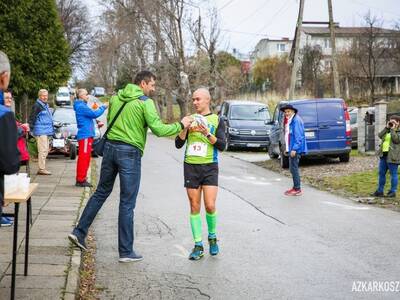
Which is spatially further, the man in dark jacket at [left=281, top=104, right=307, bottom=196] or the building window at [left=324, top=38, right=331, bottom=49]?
the building window at [left=324, top=38, right=331, bottom=49]

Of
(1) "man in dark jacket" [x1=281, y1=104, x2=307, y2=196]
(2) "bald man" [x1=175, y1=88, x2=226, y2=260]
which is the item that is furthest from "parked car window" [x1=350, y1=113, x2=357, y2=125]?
(2) "bald man" [x1=175, y1=88, x2=226, y2=260]

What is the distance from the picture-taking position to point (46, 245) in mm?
7430

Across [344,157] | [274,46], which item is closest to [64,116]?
[344,157]

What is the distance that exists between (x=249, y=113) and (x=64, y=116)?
28.8 ft

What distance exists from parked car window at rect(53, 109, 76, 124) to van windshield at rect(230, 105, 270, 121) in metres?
7.54

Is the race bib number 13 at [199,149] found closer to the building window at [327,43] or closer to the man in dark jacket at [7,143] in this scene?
the man in dark jacket at [7,143]

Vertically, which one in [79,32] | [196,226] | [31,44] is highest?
[79,32]

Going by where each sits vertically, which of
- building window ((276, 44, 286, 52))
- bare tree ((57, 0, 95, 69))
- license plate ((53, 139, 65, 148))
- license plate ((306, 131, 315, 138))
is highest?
building window ((276, 44, 286, 52))

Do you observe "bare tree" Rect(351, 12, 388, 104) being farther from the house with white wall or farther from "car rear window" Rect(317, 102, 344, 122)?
the house with white wall

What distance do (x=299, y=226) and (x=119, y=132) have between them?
360 centimetres

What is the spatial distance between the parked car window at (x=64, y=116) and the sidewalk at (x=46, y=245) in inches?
366

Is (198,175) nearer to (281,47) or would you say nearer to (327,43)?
(327,43)

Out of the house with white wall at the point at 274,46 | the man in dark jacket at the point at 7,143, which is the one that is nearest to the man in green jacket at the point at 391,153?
the man in dark jacket at the point at 7,143

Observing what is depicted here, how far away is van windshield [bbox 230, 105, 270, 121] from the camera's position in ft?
90.9
